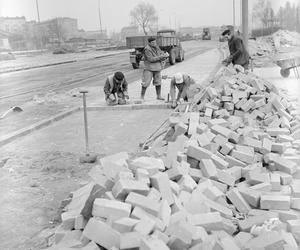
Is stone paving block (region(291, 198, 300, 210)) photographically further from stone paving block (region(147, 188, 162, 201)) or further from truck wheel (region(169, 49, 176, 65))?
truck wheel (region(169, 49, 176, 65))

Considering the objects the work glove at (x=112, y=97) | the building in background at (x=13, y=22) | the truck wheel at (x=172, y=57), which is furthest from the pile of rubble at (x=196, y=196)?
the truck wheel at (x=172, y=57)

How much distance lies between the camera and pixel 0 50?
1294 inches

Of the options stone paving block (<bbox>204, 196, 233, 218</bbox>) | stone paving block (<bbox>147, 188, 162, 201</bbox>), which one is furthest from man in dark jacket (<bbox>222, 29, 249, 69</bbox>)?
stone paving block (<bbox>147, 188, 162, 201</bbox>)

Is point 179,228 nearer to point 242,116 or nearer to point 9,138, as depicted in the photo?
point 242,116

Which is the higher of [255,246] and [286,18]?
[286,18]

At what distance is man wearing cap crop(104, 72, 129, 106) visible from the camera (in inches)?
363

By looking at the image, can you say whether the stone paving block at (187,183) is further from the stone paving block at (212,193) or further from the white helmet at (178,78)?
the white helmet at (178,78)

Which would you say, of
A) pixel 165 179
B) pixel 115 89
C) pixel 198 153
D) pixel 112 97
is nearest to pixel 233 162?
pixel 198 153

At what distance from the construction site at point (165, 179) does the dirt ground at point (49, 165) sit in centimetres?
2

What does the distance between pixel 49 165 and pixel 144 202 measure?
273 centimetres

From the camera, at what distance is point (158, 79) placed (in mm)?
10383

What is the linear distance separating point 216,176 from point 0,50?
105ft

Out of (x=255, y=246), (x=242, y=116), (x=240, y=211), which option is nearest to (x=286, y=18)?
(x=255, y=246)

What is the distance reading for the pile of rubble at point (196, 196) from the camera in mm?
2949
